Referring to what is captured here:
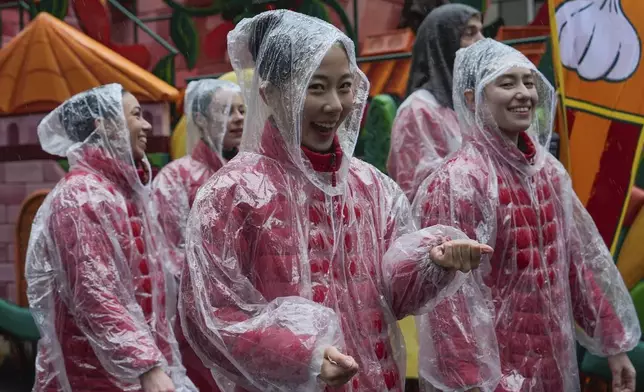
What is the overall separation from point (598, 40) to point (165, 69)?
11.3ft

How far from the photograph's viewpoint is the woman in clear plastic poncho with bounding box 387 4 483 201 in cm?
455

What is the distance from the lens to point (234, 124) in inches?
224

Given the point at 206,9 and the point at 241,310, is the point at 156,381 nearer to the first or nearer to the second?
the point at 241,310

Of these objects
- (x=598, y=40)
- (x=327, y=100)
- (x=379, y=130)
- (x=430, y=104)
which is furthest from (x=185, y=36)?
(x=327, y=100)

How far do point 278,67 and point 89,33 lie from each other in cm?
530

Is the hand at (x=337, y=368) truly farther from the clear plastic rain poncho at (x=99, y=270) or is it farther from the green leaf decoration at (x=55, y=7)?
the green leaf decoration at (x=55, y=7)

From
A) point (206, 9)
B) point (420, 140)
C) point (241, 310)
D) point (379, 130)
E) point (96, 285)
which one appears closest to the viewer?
point (241, 310)

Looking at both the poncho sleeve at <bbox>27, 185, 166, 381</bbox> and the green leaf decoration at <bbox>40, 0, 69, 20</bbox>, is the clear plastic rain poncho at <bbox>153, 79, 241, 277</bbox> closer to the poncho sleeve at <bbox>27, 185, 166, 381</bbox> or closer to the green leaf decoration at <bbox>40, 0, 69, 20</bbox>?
the poncho sleeve at <bbox>27, 185, 166, 381</bbox>

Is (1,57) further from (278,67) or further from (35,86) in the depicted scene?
(278,67)

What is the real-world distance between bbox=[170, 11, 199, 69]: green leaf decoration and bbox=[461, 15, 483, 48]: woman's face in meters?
2.82

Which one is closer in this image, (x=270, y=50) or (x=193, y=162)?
(x=270, y=50)

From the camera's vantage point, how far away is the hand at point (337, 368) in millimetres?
2090

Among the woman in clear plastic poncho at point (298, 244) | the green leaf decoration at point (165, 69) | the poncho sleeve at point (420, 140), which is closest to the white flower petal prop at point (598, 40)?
the poncho sleeve at point (420, 140)

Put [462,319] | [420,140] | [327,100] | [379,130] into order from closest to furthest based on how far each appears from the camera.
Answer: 1. [327,100]
2. [462,319]
3. [420,140]
4. [379,130]
